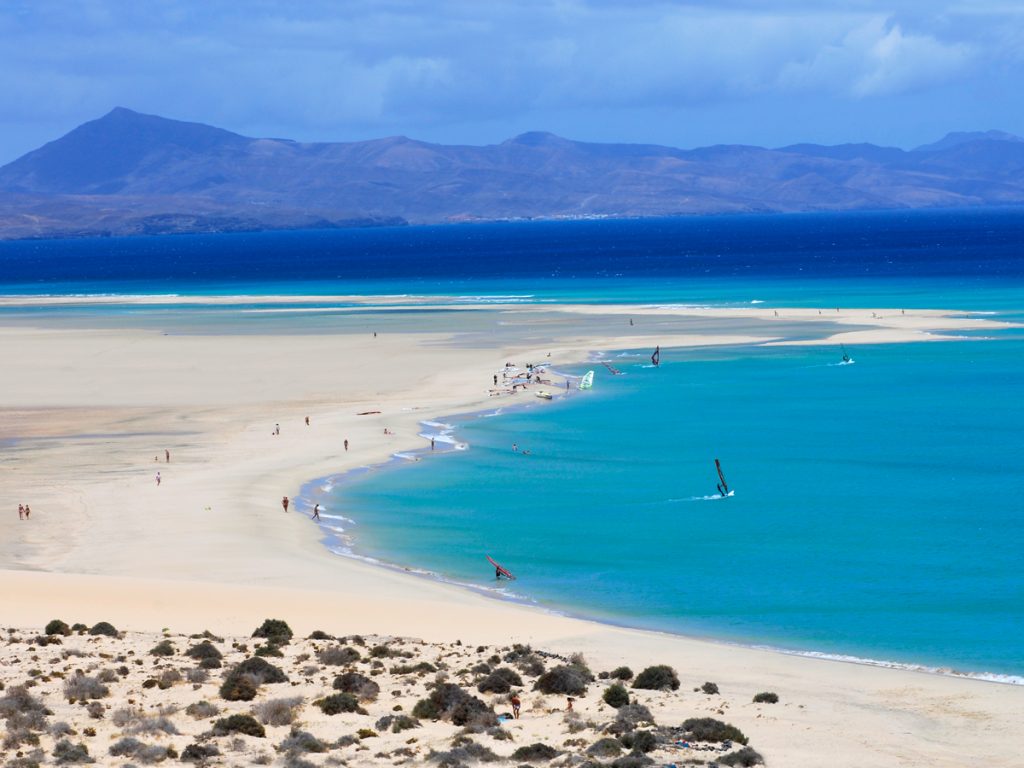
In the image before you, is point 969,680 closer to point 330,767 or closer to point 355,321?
point 330,767

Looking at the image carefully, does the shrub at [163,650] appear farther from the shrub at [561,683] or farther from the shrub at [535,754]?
the shrub at [535,754]

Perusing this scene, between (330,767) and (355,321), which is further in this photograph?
(355,321)

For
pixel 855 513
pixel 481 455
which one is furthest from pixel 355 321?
pixel 855 513

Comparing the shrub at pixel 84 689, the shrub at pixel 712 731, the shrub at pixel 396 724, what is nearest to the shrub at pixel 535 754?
the shrub at pixel 396 724

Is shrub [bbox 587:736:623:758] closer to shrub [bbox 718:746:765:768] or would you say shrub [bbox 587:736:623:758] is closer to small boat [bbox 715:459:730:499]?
shrub [bbox 718:746:765:768]

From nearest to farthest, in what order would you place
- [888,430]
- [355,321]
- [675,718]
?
[675,718] < [888,430] < [355,321]

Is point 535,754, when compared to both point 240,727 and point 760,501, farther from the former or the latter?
point 760,501

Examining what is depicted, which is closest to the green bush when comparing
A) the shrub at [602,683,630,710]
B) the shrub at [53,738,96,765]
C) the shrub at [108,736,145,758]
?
the shrub at [108,736,145,758]
